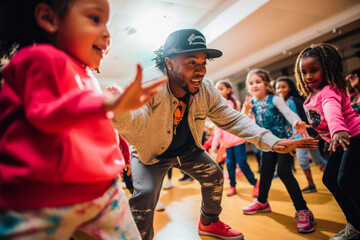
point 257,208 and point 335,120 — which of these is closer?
point 335,120

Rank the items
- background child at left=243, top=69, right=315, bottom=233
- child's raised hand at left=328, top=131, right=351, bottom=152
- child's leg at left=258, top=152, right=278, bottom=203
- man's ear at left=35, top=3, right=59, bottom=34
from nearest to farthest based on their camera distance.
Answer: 1. man's ear at left=35, top=3, right=59, bottom=34
2. child's raised hand at left=328, top=131, right=351, bottom=152
3. background child at left=243, top=69, right=315, bottom=233
4. child's leg at left=258, top=152, right=278, bottom=203

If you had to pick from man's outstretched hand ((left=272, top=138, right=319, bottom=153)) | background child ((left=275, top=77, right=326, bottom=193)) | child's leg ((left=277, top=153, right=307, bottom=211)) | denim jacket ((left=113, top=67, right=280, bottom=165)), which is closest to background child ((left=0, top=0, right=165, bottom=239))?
denim jacket ((left=113, top=67, right=280, bottom=165))

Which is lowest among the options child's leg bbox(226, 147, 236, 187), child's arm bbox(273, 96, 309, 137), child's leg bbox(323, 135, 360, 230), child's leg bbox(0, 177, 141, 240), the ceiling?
child's leg bbox(226, 147, 236, 187)

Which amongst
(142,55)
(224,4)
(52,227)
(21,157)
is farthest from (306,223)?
(142,55)

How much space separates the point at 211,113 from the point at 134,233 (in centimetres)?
125

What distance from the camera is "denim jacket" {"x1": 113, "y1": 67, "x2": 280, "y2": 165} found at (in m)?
1.54

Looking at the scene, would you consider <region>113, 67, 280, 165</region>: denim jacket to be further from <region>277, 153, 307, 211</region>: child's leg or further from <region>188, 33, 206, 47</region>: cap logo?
<region>277, 153, 307, 211</region>: child's leg

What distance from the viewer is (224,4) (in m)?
5.24

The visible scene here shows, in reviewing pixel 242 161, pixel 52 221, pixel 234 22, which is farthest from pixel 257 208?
pixel 234 22

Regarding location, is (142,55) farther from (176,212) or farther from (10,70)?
(10,70)

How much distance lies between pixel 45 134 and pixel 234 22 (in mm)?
5457

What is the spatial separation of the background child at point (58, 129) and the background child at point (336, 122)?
54.9 inches

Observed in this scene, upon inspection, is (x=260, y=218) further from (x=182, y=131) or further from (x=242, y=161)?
(x=182, y=131)

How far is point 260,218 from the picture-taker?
2.29m
